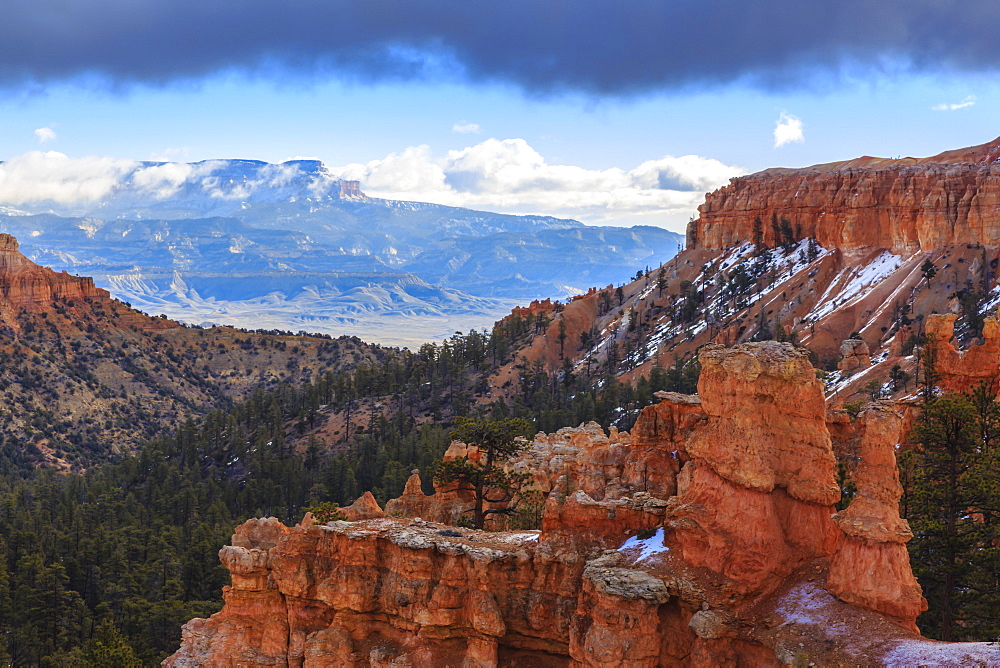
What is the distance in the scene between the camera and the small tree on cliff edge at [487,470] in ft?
159

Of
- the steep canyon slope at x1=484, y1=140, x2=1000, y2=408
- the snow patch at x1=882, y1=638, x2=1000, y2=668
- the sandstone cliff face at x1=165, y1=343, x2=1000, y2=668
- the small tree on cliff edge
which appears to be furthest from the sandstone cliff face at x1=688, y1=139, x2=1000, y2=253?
the snow patch at x1=882, y1=638, x2=1000, y2=668

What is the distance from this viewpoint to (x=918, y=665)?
23234mm

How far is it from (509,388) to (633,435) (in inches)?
4013

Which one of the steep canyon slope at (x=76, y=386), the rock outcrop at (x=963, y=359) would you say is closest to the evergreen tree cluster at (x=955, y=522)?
the rock outcrop at (x=963, y=359)

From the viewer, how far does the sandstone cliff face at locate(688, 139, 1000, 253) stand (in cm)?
13788

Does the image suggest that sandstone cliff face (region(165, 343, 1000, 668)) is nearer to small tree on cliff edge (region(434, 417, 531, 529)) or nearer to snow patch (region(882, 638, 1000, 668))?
snow patch (region(882, 638, 1000, 668))

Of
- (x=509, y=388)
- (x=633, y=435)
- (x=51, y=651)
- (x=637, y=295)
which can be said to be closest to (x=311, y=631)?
(x=633, y=435)

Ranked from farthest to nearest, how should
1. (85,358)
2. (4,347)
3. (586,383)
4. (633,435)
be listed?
(85,358) → (4,347) → (586,383) → (633,435)

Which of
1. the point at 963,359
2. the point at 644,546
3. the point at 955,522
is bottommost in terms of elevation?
the point at 955,522

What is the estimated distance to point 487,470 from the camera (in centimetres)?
4894

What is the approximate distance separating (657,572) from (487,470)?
21229mm

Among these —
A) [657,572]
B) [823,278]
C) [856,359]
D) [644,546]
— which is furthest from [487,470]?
[823,278]

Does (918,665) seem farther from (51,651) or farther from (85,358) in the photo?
(85,358)

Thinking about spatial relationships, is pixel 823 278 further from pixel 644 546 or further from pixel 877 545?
pixel 877 545
